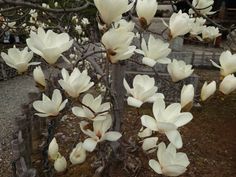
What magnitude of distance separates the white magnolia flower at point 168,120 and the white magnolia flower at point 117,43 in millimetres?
176

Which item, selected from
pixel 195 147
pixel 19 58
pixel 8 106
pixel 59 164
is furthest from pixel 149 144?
pixel 8 106

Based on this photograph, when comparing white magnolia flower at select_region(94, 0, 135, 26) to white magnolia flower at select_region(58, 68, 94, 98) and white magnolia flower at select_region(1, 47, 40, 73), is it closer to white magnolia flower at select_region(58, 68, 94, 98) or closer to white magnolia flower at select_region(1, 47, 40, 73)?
white magnolia flower at select_region(58, 68, 94, 98)

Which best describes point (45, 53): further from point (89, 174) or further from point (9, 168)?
point (9, 168)

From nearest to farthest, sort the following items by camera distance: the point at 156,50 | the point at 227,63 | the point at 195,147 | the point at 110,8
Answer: the point at 110,8 → the point at 156,50 → the point at 227,63 → the point at 195,147

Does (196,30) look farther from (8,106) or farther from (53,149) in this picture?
(8,106)

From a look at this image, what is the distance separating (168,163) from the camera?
1.02m

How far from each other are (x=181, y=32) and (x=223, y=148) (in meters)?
3.18

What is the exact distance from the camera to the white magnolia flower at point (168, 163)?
1.01m

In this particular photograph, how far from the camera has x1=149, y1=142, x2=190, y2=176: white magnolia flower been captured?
101cm

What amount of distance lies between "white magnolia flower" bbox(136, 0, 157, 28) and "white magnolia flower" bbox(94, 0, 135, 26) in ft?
0.55

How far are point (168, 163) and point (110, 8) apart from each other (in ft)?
1.52

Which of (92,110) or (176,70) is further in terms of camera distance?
(176,70)

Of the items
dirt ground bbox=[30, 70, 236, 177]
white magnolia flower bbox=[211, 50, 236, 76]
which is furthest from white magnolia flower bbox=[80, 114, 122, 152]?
dirt ground bbox=[30, 70, 236, 177]

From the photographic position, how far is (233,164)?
3.80 m
